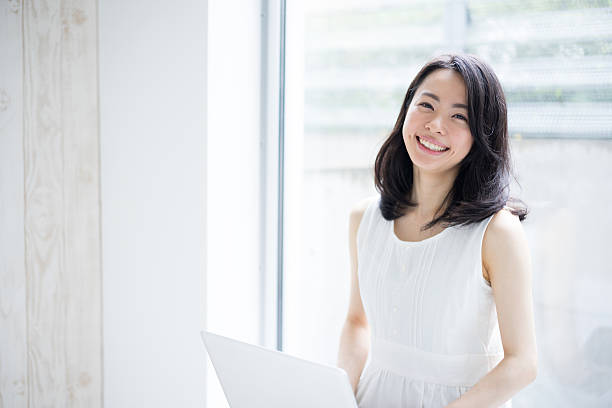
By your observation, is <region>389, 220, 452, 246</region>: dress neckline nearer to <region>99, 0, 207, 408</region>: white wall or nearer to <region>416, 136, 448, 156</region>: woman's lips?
<region>416, 136, 448, 156</region>: woman's lips

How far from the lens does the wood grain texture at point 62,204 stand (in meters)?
1.54

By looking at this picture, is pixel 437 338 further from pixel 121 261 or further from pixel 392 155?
pixel 121 261

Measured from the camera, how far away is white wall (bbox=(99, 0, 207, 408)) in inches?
54.5

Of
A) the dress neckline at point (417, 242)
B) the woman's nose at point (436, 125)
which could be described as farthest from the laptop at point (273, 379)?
the woman's nose at point (436, 125)

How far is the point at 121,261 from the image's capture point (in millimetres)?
1531

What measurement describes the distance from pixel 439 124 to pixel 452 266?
0.30 metres

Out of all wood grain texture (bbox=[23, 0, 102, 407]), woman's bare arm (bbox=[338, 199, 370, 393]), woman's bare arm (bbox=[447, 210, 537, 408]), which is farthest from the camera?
wood grain texture (bbox=[23, 0, 102, 407])

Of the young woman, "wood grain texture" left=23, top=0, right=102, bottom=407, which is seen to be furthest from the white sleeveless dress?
"wood grain texture" left=23, top=0, right=102, bottom=407

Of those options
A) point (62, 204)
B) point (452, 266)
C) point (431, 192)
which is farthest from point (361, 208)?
point (62, 204)

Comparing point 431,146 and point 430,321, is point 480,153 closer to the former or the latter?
point 431,146

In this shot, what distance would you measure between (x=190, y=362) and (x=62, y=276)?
50 centimetres

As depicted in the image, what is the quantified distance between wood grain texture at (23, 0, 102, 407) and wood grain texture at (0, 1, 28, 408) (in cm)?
3

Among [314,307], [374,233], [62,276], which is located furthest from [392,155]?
[62,276]

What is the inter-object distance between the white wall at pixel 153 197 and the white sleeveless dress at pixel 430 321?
1.59ft
